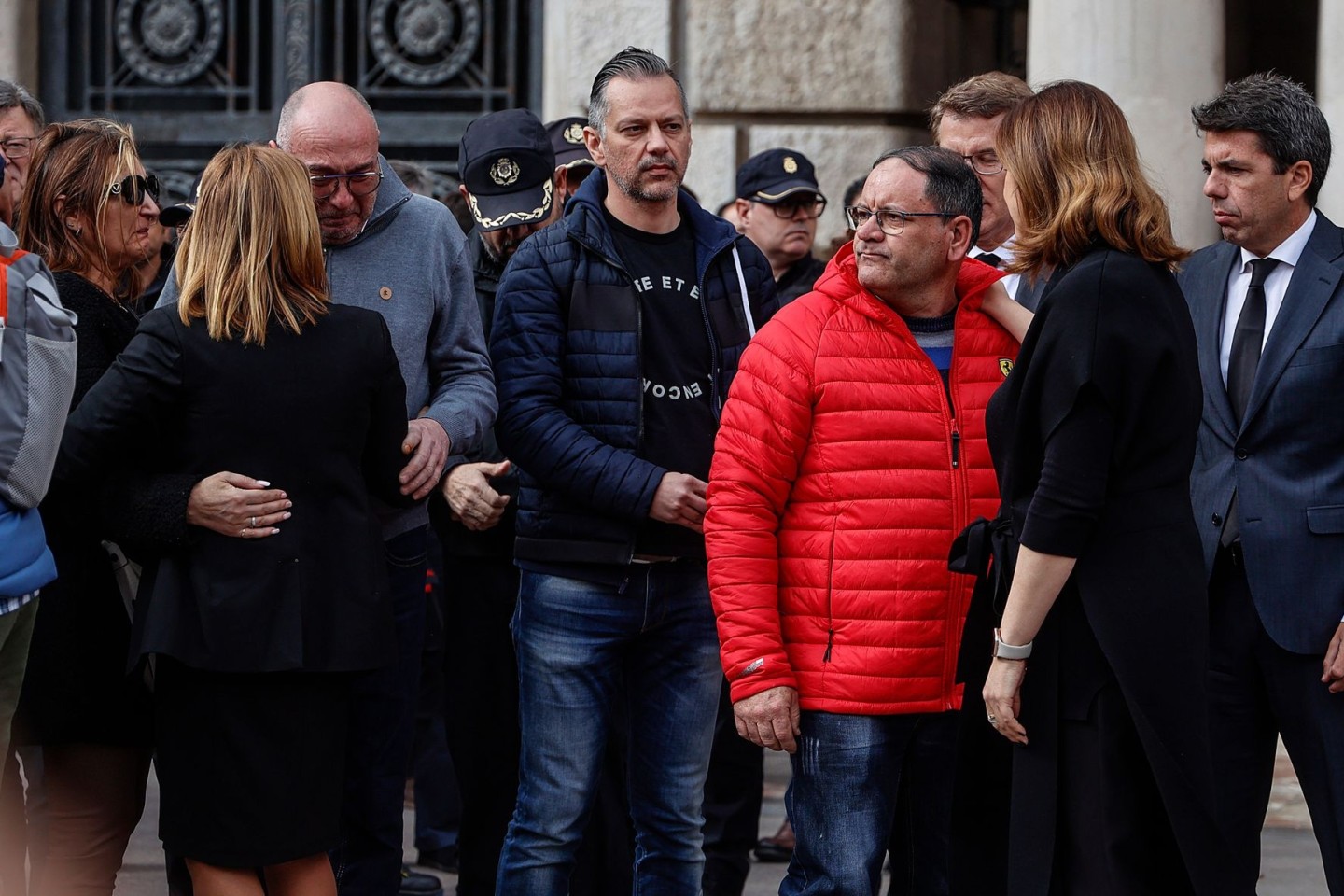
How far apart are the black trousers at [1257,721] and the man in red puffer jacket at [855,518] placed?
719 mm

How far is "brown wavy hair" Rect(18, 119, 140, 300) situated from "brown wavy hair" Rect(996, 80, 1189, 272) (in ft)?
6.05

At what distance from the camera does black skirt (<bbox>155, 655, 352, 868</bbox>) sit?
348 centimetres

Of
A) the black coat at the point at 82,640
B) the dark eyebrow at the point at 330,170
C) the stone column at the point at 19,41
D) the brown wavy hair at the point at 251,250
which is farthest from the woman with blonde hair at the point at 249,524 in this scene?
the stone column at the point at 19,41

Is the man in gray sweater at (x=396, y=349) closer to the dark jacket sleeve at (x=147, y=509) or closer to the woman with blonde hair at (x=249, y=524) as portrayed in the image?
the woman with blonde hair at (x=249, y=524)

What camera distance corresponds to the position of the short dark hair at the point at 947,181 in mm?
3516

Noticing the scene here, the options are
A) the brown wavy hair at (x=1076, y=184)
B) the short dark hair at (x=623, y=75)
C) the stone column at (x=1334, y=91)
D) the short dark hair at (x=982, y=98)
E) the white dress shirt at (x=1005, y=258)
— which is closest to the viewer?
the brown wavy hair at (x=1076, y=184)

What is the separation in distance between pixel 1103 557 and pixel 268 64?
5183 mm

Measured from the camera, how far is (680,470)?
3.97 metres

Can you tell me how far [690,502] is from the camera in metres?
3.82

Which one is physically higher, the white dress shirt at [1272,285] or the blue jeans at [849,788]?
the white dress shirt at [1272,285]

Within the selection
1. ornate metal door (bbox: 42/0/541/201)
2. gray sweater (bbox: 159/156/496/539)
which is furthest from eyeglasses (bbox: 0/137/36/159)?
ornate metal door (bbox: 42/0/541/201)

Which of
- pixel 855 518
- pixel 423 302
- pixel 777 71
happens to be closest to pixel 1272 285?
pixel 855 518

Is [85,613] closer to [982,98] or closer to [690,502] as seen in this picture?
[690,502]

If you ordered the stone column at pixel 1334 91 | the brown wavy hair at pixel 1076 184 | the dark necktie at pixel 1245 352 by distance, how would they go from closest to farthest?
the brown wavy hair at pixel 1076 184
the dark necktie at pixel 1245 352
the stone column at pixel 1334 91
